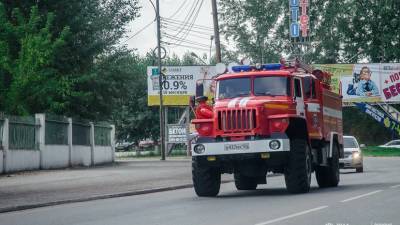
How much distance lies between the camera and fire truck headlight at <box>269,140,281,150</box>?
2003 cm

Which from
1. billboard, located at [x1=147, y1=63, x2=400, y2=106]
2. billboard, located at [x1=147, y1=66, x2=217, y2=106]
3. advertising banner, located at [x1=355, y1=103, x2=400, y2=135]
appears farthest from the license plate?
advertising banner, located at [x1=355, y1=103, x2=400, y2=135]

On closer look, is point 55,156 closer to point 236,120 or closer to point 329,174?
point 329,174

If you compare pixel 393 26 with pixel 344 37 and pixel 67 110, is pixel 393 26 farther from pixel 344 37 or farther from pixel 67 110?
pixel 67 110

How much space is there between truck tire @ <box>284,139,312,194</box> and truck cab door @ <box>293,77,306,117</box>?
85 cm

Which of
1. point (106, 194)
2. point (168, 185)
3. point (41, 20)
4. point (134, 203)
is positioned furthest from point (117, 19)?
point (134, 203)

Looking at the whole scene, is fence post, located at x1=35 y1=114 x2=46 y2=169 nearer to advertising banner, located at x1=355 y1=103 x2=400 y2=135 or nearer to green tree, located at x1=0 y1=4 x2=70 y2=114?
green tree, located at x1=0 y1=4 x2=70 y2=114

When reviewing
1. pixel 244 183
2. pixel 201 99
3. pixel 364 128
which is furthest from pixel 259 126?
pixel 364 128

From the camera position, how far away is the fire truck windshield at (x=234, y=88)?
69.7 feet

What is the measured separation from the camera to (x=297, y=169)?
66.6 ft

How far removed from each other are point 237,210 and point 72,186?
11.6 meters

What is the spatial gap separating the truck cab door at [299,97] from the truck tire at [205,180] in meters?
2.48

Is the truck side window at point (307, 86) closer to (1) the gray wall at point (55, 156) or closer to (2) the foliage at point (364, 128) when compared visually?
(1) the gray wall at point (55, 156)

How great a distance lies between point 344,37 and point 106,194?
53697 millimetres

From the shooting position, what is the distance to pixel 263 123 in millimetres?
20250
